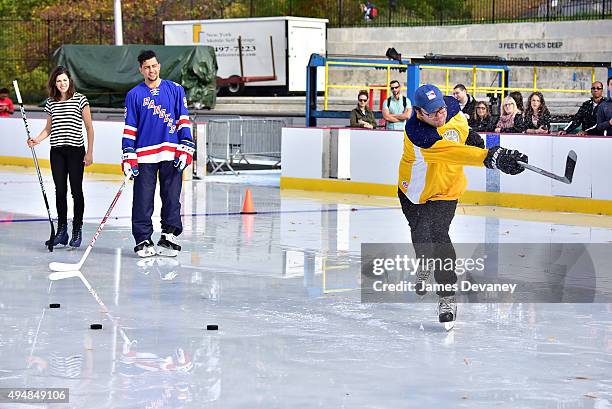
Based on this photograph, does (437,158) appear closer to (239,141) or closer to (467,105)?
(467,105)

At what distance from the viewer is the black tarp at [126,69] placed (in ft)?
114

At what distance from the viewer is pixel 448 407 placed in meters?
6.68

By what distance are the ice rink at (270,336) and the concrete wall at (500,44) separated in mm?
19758

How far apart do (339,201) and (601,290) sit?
8492mm

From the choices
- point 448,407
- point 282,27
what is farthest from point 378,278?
point 282,27

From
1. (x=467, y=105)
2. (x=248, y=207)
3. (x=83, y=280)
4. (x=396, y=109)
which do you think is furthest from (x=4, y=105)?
(x=83, y=280)

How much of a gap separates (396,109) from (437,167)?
11349mm

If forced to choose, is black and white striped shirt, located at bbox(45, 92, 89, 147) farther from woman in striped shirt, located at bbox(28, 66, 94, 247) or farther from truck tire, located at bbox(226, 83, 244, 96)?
truck tire, located at bbox(226, 83, 244, 96)

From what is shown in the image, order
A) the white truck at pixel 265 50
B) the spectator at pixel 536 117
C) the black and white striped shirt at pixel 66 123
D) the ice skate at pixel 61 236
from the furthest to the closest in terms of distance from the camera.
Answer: the white truck at pixel 265 50
the spectator at pixel 536 117
the ice skate at pixel 61 236
the black and white striped shirt at pixel 66 123

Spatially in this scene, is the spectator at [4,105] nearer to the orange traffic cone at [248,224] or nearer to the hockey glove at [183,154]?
the orange traffic cone at [248,224]

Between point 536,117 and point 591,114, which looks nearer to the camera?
point 591,114

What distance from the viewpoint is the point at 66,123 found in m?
12.8

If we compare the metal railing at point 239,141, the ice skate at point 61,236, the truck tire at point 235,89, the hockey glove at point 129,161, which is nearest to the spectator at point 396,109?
the metal railing at point 239,141

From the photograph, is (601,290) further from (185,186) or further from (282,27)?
(282,27)
